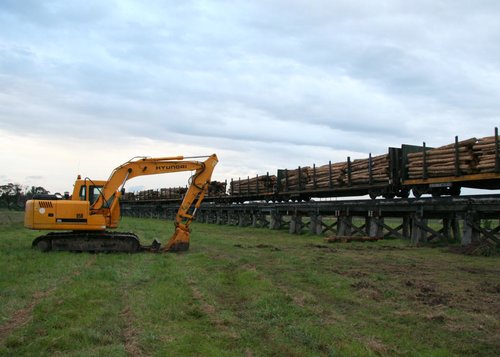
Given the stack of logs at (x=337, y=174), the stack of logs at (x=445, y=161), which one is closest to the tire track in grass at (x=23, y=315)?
the stack of logs at (x=445, y=161)

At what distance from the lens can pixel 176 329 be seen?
628 centimetres

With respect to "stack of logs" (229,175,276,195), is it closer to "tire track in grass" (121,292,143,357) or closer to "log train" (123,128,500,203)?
"log train" (123,128,500,203)

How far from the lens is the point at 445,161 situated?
17.1 metres

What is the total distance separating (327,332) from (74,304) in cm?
390

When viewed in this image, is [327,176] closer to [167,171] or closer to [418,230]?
[418,230]

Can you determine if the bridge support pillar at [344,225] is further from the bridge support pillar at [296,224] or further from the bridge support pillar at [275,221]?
the bridge support pillar at [275,221]

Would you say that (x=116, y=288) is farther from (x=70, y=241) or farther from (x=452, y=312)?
(x=70, y=241)

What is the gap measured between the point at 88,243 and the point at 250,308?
31.3ft

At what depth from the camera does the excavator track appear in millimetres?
15500

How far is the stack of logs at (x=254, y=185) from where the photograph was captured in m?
34.6

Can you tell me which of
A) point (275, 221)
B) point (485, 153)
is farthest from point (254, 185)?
point (485, 153)

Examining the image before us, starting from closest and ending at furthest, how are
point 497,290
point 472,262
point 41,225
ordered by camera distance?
point 497,290, point 472,262, point 41,225

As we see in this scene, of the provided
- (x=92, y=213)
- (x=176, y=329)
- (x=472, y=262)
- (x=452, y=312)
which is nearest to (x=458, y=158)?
(x=472, y=262)

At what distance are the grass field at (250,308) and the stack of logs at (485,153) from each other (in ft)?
11.9
